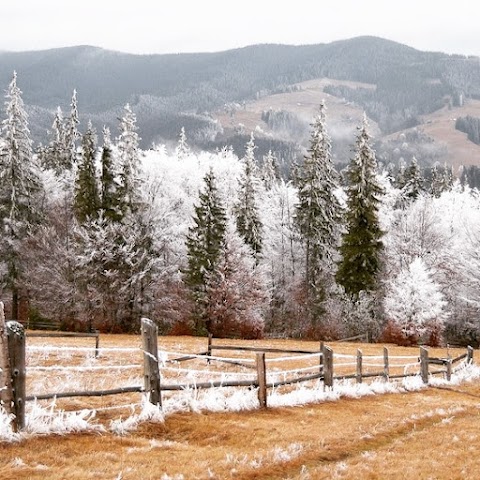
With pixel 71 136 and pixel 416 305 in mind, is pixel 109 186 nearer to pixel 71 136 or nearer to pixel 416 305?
pixel 71 136

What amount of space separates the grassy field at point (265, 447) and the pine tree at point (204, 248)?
3762cm

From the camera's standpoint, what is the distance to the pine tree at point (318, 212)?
59.5 m

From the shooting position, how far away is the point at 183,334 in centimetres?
5384

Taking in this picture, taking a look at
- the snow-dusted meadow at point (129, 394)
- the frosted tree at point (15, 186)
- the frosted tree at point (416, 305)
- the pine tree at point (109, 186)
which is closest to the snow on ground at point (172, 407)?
the snow-dusted meadow at point (129, 394)

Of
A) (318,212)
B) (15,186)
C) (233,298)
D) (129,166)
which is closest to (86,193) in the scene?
(129,166)

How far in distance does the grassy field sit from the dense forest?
38250mm

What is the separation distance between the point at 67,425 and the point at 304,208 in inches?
2050

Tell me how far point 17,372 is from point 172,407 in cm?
388

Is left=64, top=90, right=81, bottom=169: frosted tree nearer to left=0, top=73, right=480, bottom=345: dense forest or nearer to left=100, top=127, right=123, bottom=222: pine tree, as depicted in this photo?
left=0, top=73, right=480, bottom=345: dense forest

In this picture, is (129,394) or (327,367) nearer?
(129,394)

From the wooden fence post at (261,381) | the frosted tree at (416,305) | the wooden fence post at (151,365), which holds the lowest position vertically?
the frosted tree at (416,305)

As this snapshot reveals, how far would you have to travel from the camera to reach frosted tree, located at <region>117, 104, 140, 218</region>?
56.4 metres

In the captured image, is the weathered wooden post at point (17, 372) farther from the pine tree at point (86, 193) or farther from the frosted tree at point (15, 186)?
the pine tree at point (86, 193)

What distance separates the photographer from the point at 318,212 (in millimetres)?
60844
